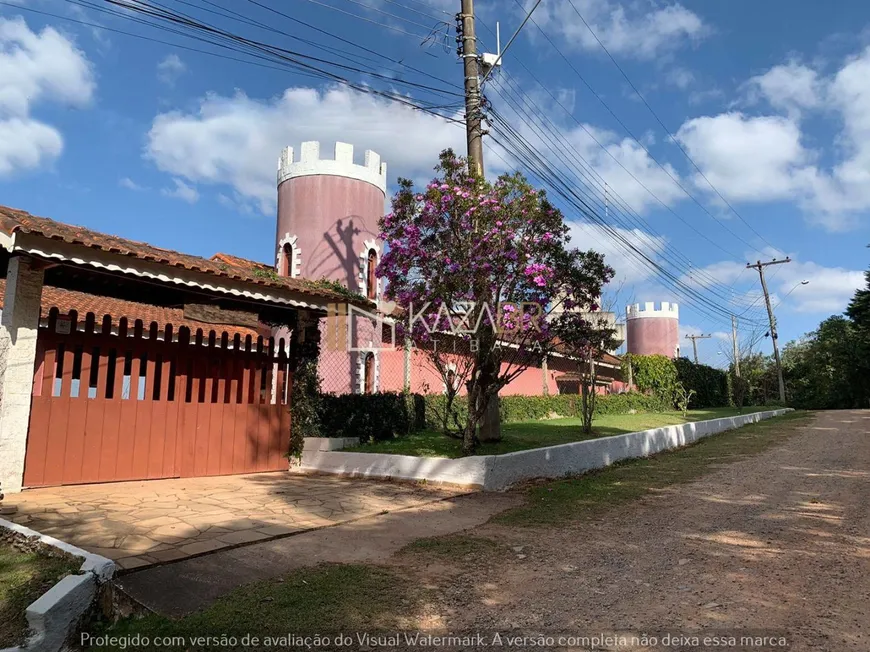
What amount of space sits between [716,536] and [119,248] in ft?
21.8

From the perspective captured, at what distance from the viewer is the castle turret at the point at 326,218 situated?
16422 millimetres

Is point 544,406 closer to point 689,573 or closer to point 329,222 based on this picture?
point 329,222

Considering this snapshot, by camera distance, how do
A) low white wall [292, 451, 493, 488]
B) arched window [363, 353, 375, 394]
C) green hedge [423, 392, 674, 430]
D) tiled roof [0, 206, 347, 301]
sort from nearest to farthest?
tiled roof [0, 206, 347, 301] < low white wall [292, 451, 493, 488] < green hedge [423, 392, 674, 430] < arched window [363, 353, 375, 394]

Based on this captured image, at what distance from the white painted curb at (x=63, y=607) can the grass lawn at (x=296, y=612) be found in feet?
0.61

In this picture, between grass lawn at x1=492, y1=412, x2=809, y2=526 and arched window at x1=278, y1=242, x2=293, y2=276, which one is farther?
arched window at x1=278, y1=242, x2=293, y2=276

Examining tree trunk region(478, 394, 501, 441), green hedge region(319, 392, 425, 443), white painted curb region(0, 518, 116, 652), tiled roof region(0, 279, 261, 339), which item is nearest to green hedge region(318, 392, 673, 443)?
green hedge region(319, 392, 425, 443)

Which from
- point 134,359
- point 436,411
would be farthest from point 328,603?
point 436,411

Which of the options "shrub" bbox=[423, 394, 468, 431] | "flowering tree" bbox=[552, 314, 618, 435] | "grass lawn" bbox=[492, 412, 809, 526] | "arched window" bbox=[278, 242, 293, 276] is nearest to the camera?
"grass lawn" bbox=[492, 412, 809, 526]

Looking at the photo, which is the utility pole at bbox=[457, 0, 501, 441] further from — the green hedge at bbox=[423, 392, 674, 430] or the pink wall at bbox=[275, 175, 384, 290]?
the pink wall at bbox=[275, 175, 384, 290]

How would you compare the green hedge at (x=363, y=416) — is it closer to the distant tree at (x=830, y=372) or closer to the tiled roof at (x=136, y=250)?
the tiled roof at (x=136, y=250)

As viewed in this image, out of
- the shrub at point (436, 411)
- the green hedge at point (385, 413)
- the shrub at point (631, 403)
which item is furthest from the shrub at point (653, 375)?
the shrub at point (436, 411)

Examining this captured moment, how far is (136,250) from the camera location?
6.56m

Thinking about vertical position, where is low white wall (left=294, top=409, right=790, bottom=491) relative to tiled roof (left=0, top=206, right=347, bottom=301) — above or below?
below

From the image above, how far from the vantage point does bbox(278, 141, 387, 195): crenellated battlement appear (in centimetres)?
1659
